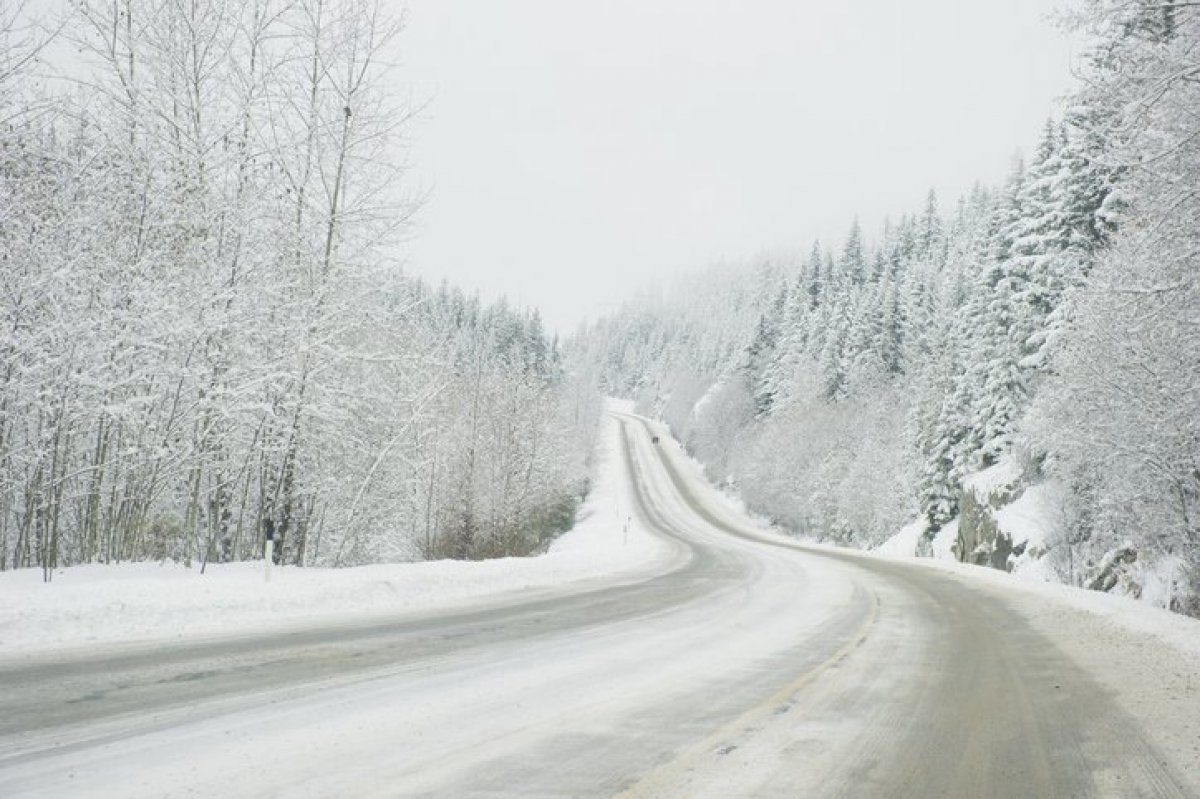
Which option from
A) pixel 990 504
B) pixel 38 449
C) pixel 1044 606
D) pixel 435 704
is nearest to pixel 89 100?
pixel 38 449

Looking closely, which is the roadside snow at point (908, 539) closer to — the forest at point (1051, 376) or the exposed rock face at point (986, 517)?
the forest at point (1051, 376)

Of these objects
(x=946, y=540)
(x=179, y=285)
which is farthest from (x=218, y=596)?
(x=946, y=540)

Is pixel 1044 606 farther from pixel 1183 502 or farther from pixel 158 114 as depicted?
pixel 158 114

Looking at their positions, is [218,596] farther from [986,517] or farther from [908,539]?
[908,539]

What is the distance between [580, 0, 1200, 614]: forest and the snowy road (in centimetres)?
589

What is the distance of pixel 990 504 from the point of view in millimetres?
33125

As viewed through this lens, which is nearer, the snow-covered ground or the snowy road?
the snowy road

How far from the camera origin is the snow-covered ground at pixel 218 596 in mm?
7590

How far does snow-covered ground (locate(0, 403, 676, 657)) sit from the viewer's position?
7.59m

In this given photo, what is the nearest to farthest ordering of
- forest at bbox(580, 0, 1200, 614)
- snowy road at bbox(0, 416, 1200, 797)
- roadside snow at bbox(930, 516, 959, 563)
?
snowy road at bbox(0, 416, 1200, 797) → forest at bbox(580, 0, 1200, 614) → roadside snow at bbox(930, 516, 959, 563)

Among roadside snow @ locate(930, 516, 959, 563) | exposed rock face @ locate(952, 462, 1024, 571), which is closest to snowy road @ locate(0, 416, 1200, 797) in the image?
exposed rock face @ locate(952, 462, 1024, 571)

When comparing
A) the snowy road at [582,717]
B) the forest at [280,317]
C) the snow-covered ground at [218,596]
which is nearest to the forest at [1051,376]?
the forest at [280,317]

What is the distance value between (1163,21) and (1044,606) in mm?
10931

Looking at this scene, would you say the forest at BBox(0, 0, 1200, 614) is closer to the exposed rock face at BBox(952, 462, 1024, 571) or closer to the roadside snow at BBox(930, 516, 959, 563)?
the exposed rock face at BBox(952, 462, 1024, 571)
